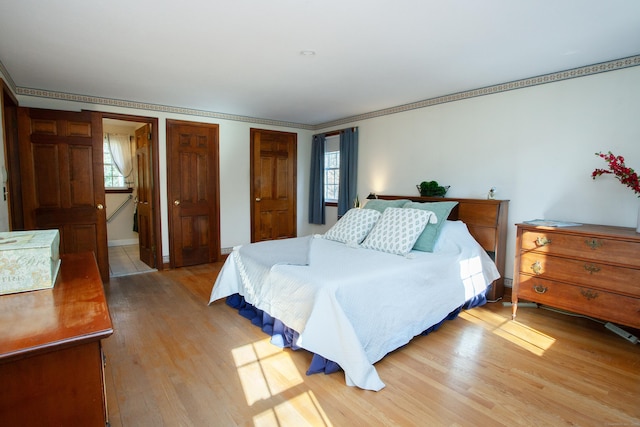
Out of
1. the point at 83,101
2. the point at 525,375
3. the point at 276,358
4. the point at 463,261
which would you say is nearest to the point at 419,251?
the point at 463,261

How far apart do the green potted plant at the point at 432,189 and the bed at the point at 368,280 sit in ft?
0.43

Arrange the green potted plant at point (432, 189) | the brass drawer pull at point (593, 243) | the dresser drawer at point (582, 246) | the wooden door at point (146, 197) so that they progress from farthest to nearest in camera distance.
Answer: the wooden door at point (146, 197)
the green potted plant at point (432, 189)
the brass drawer pull at point (593, 243)
the dresser drawer at point (582, 246)

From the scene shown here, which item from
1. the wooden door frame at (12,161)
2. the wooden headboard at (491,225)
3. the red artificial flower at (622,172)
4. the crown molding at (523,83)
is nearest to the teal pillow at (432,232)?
the wooden headboard at (491,225)

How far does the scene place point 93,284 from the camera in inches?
50.9

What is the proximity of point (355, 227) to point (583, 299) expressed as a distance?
1882 mm

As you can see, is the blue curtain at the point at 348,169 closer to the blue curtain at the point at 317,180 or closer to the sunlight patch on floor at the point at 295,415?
the blue curtain at the point at 317,180

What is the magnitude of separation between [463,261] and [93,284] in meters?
2.67

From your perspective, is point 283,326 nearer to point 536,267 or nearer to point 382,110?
point 536,267

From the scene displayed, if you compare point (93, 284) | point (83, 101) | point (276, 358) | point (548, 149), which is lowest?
point (276, 358)

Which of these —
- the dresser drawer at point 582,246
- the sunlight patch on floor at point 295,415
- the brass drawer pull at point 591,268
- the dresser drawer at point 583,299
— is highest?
the dresser drawer at point 582,246

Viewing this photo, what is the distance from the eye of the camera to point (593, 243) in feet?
7.87

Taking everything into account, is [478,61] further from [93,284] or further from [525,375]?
[93,284]

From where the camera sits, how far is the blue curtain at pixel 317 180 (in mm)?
5496

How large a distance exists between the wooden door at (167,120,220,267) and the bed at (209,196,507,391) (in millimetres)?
1834
